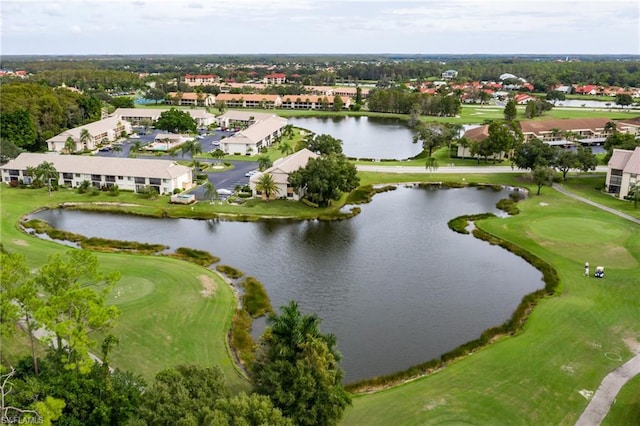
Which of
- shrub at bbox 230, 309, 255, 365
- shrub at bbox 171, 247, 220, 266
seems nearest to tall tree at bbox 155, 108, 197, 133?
shrub at bbox 171, 247, 220, 266

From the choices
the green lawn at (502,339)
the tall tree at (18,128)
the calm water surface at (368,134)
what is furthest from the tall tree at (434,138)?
the tall tree at (18,128)

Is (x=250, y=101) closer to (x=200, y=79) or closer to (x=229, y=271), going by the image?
(x=200, y=79)

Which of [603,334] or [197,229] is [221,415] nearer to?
[603,334]

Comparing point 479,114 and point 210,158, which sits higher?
point 479,114

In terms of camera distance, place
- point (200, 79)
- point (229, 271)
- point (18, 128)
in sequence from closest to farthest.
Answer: point (229, 271), point (18, 128), point (200, 79)

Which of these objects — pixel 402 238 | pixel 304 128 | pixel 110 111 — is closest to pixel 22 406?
pixel 402 238

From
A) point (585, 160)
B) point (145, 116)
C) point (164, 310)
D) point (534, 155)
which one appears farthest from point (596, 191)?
point (145, 116)

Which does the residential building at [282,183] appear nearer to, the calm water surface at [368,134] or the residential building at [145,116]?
the calm water surface at [368,134]
